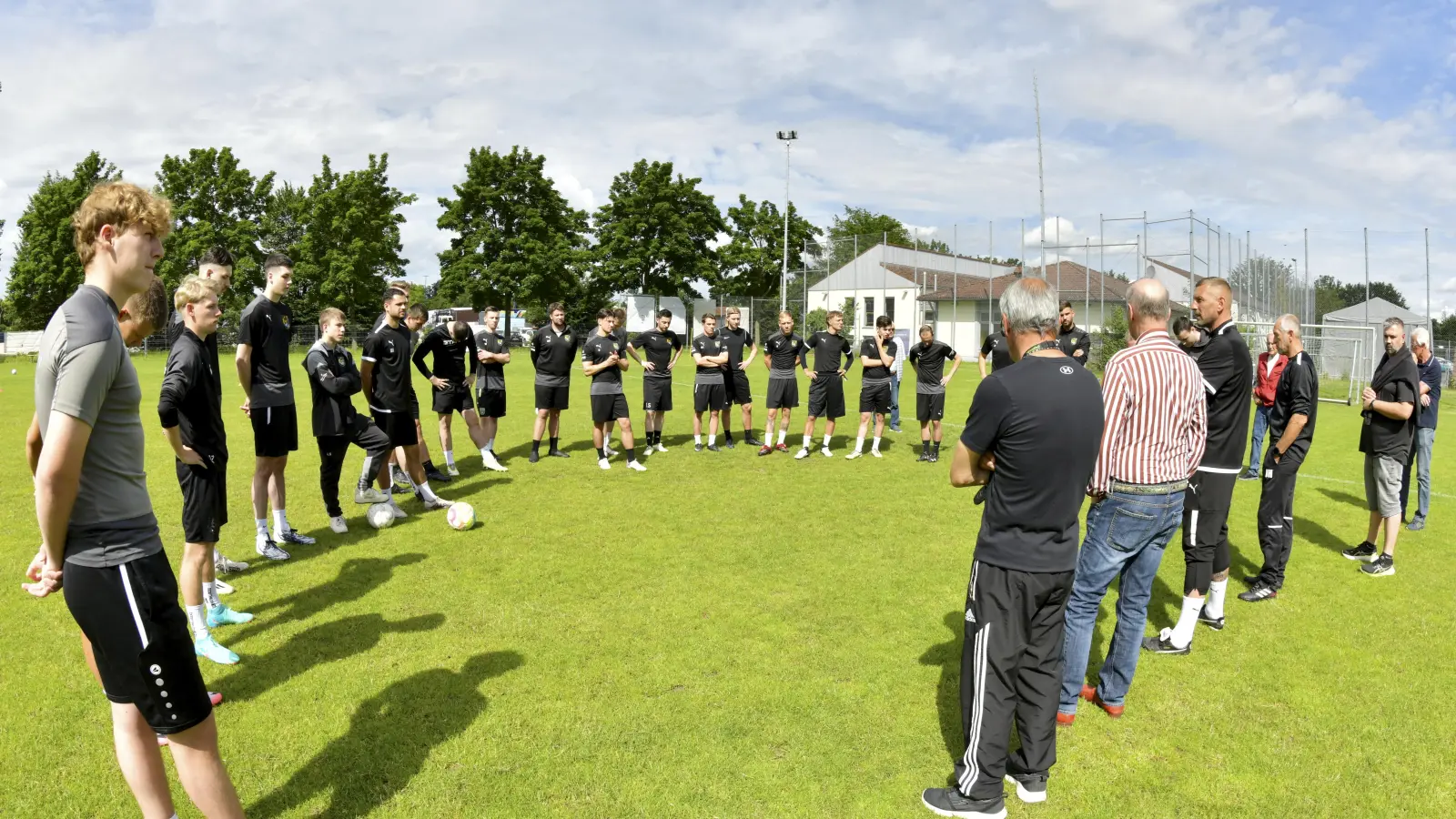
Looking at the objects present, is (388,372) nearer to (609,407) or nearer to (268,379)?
(268,379)

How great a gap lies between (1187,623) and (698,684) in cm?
292

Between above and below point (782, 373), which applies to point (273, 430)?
below

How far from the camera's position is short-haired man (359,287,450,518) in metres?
7.79

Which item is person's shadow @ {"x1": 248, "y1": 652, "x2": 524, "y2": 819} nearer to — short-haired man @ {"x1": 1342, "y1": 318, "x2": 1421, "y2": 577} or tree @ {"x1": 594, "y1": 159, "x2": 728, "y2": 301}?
short-haired man @ {"x1": 1342, "y1": 318, "x2": 1421, "y2": 577}

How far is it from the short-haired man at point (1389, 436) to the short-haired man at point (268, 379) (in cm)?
846

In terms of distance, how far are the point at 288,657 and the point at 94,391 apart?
2834 mm

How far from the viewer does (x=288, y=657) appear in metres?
4.49

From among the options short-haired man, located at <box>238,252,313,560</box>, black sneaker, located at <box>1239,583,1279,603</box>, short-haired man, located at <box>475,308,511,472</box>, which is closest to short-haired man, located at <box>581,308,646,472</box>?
short-haired man, located at <box>475,308,511,472</box>

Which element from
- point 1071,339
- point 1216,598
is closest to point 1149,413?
point 1216,598

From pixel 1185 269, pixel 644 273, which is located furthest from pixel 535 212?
pixel 1185 269

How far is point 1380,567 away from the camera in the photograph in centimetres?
634

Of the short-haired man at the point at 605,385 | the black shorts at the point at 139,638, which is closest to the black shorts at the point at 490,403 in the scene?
the short-haired man at the point at 605,385

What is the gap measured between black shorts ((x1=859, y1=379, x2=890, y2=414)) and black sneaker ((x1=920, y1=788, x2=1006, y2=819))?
8403 millimetres

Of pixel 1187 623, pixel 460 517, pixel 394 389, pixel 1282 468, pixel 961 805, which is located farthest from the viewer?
pixel 394 389
